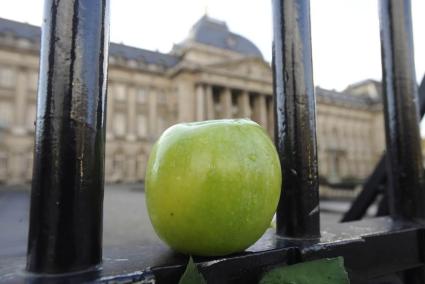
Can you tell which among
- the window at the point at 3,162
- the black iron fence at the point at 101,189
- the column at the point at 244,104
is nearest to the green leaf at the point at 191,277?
the black iron fence at the point at 101,189

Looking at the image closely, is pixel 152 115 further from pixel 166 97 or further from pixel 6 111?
pixel 6 111

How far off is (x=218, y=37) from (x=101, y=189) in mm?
30181

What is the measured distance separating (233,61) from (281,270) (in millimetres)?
27319

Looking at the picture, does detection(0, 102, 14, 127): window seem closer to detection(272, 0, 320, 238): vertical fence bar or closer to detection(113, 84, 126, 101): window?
detection(113, 84, 126, 101): window

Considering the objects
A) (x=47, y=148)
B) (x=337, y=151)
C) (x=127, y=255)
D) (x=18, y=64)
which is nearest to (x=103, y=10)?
(x=47, y=148)

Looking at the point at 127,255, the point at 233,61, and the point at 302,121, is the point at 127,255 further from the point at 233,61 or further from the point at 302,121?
the point at 233,61

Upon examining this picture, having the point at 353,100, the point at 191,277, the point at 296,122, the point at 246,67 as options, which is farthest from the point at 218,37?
the point at 191,277

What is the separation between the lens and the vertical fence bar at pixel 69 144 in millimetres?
397

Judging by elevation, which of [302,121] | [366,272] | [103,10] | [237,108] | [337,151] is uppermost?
[237,108]

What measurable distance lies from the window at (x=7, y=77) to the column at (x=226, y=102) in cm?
1433

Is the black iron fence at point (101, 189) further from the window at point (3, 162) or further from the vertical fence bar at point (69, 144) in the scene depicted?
the window at point (3, 162)

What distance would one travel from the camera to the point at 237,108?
90.9ft

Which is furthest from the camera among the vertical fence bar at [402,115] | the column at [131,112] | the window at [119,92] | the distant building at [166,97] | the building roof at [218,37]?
the building roof at [218,37]

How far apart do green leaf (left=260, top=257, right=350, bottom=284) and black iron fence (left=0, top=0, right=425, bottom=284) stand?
0.06m
